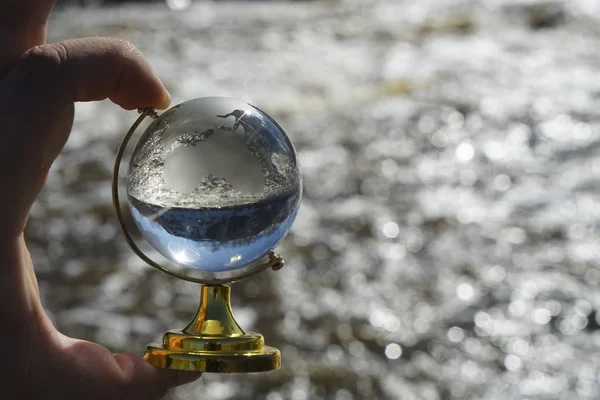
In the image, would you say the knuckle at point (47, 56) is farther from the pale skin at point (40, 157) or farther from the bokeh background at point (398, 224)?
the bokeh background at point (398, 224)

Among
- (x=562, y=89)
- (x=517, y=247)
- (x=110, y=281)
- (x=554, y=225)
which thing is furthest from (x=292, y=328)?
(x=562, y=89)

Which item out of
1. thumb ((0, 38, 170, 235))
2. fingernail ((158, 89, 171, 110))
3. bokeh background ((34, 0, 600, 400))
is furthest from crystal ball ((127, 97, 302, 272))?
bokeh background ((34, 0, 600, 400))

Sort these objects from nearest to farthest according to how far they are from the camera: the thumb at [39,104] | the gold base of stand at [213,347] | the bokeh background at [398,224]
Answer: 1. the thumb at [39,104]
2. the gold base of stand at [213,347]
3. the bokeh background at [398,224]

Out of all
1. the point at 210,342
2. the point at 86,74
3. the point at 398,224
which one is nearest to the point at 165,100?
the point at 86,74

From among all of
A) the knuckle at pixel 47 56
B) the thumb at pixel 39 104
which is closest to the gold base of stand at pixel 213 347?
the thumb at pixel 39 104

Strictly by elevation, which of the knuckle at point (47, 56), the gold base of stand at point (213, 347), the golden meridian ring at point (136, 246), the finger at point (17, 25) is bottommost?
the gold base of stand at point (213, 347)
